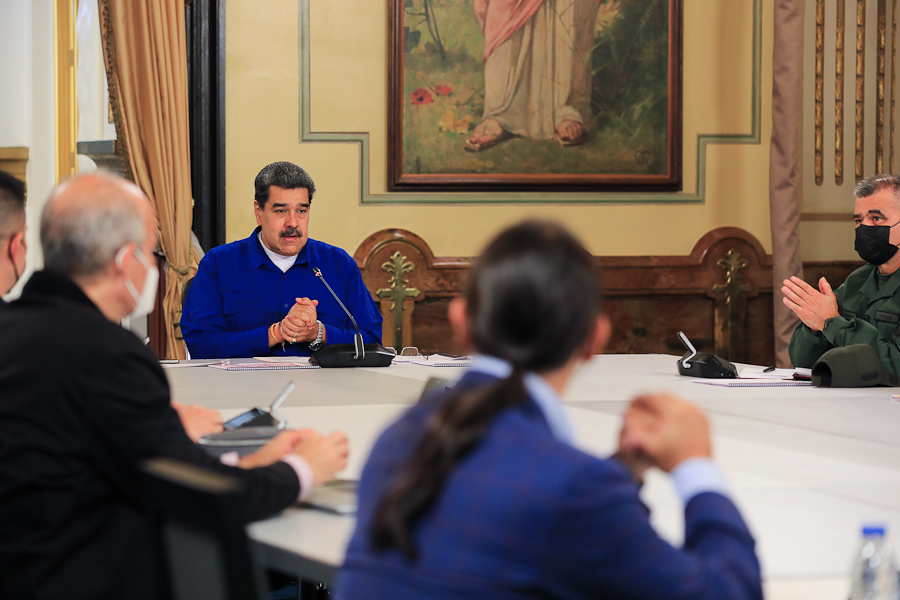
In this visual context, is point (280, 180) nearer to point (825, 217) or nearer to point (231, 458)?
point (231, 458)

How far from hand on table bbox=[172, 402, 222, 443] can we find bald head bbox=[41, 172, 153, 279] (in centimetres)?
43

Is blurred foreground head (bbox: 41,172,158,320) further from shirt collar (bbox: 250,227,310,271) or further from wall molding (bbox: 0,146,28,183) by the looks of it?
wall molding (bbox: 0,146,28,183)

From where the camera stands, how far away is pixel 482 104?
5023mm

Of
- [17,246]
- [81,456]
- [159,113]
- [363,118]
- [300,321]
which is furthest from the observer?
[363,118]

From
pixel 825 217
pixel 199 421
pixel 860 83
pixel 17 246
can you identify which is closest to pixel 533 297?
pixel 199 421

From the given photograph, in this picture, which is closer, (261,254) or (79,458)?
(79,458)

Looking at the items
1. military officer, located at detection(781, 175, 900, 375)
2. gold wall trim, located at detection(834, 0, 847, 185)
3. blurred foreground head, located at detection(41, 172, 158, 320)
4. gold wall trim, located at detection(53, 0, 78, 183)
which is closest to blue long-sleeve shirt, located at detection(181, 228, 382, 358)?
military officer, located at detection(781, 175, 900, 375)

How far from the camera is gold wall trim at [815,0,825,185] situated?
5273mm

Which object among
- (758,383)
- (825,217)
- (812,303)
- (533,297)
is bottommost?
(758,383)

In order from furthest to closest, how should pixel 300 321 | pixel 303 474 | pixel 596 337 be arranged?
pixel 300 321 < pixel 303 474 < pixel 596 337

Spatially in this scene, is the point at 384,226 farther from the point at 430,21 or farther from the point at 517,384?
the point at 517,384

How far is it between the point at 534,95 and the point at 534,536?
14.7 feet

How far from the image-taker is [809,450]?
1.80 metres

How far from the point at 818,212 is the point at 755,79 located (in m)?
0.83
